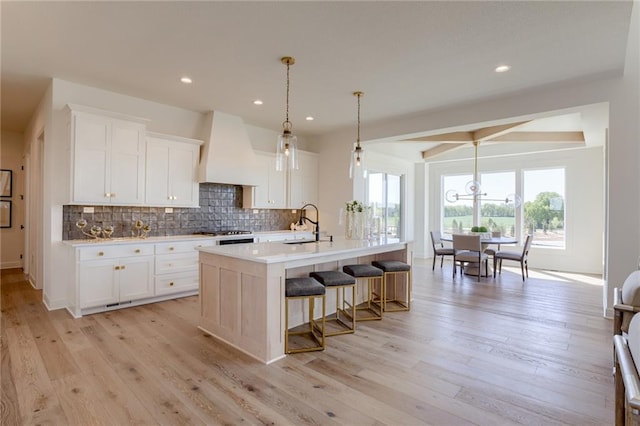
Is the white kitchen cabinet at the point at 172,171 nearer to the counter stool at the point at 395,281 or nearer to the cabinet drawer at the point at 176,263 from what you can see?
the cabinet drawer at the point at 176,263

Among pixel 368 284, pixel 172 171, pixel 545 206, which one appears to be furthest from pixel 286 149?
pixel 545 206

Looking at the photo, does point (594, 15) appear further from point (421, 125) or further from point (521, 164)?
point (521, 164)

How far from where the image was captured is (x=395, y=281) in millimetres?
4430

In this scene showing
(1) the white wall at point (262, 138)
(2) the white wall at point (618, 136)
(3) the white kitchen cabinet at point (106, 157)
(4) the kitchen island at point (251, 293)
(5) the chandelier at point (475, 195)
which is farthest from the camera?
(5) the chandelier at point (475, 195)

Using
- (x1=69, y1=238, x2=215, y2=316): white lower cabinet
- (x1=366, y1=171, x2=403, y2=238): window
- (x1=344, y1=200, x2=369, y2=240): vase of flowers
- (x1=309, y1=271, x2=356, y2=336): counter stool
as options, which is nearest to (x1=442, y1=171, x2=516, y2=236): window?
(x1=366, y1=171, x2=403, y2=238): window

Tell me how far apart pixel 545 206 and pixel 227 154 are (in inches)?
268

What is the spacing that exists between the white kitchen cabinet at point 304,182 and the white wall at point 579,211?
477 cm

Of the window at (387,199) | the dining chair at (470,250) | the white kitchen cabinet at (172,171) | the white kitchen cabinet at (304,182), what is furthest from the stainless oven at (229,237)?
the dining chair at (470,250)

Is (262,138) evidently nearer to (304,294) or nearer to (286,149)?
(286,149)

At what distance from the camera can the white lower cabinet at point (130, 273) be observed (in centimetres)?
376

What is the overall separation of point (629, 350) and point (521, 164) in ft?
23.2

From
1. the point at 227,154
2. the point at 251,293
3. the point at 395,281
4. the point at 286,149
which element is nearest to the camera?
the point at 251,293

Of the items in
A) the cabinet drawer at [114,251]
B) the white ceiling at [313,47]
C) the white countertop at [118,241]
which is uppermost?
the white ceiling at [313,47]

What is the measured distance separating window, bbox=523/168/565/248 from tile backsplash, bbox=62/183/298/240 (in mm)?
5323
